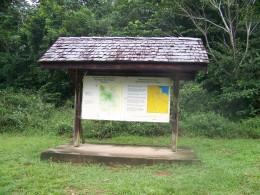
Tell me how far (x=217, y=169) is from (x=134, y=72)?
3216 millimetres

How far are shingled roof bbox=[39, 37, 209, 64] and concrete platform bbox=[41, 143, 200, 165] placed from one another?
7.45ft

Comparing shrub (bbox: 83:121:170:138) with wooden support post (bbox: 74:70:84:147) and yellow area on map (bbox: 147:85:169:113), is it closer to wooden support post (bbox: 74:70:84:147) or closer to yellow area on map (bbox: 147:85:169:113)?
wooden support post (bbox: 74:70:84:147)

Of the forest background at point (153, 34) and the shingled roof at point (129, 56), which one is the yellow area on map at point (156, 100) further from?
the forest background at point (153, 34)

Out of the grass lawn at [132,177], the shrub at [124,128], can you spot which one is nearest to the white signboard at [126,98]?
the grass lawn at [132,177]

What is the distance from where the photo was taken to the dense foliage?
44.0 feet

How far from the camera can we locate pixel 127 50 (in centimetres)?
763

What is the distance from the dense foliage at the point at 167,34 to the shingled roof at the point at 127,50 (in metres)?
5.69

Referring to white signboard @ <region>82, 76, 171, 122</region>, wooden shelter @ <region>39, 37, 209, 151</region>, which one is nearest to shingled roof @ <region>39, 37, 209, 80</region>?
wooden shelter @ <region>39, 37, 209, 151</region>

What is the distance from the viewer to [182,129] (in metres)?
11.9

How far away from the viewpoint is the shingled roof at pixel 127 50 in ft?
23.6

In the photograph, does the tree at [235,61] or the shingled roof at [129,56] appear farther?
the tree at [235,61]

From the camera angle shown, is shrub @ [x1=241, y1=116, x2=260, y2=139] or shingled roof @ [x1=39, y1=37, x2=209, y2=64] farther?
shrub @ [x1=241, y1=116, x2=260, y2=139]

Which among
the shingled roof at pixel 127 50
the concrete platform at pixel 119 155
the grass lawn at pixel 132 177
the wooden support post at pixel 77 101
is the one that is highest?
the shingled roof at pixel 127 50

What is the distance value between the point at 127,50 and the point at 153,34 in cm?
952
